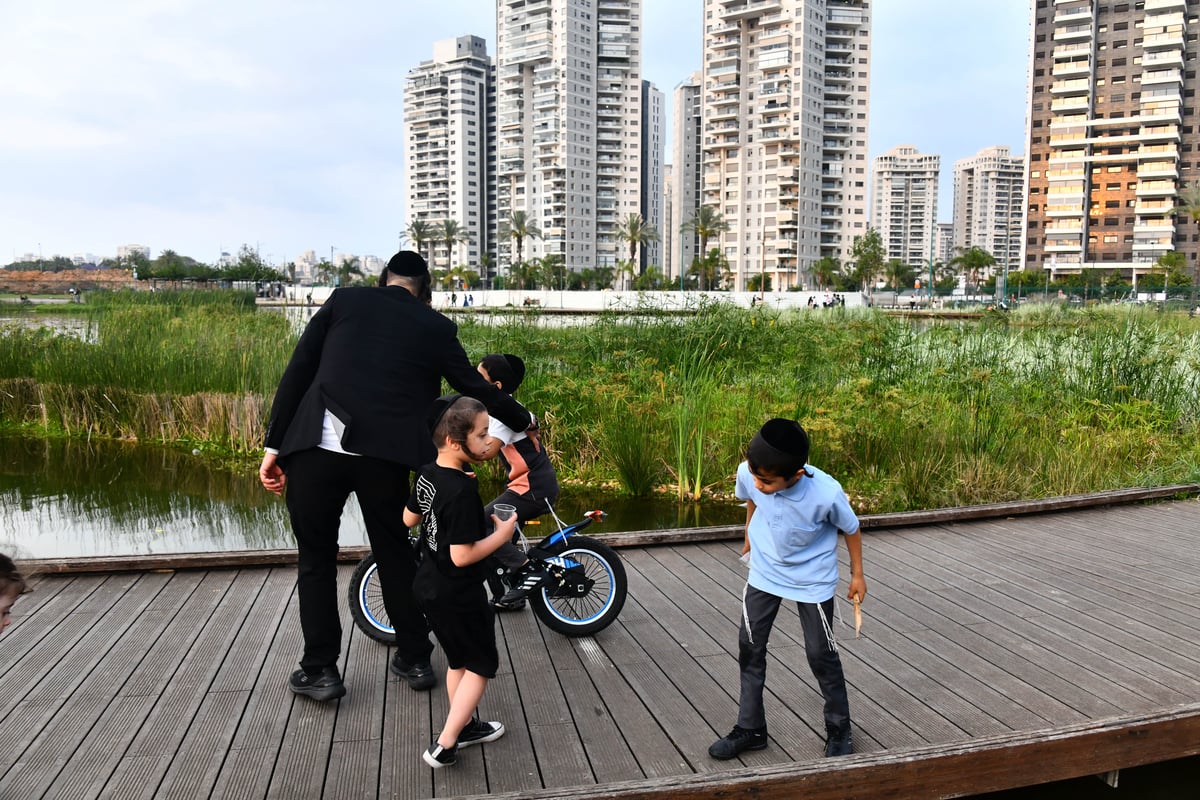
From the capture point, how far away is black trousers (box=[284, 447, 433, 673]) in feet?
10.1

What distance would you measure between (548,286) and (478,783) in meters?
88.3

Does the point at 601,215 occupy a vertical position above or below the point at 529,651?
above

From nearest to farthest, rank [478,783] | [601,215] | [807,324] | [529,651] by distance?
[478,783] < [529,651] < [807,324] < [601,215]

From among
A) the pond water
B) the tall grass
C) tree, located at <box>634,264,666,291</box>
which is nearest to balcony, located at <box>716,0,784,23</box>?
tree, located at <box>634,264,666,291</box>

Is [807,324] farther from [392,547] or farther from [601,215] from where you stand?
[601,215]

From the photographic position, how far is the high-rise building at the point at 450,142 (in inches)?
4931

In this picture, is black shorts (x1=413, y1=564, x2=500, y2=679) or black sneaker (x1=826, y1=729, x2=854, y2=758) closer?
black shorts (x1=413, y1=564, x2=500, y2=679)

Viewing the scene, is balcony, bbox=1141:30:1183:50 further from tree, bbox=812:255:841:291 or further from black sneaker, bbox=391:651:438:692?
black sneaker, bbox=391:651:438:692

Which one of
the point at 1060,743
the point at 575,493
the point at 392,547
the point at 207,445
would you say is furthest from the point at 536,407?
the point at 1060,743

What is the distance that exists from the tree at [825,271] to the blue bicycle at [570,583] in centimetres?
8381

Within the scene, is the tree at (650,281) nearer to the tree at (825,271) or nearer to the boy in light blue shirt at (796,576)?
the tree at (825,271)

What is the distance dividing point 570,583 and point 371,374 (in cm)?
140

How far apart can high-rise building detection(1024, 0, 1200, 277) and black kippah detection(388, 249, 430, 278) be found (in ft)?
324

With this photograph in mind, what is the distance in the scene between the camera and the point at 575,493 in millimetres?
8883
